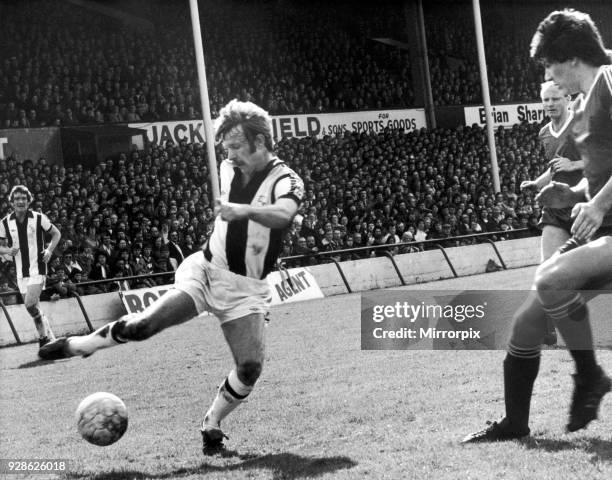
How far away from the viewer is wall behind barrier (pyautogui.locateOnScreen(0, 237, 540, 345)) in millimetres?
14484

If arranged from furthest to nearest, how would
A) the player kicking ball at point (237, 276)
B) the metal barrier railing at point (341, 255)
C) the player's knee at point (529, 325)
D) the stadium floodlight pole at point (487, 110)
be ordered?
the stadium floodlight pole at point (487, 110)
the metal barrier railing at point (341, 255)
the player kicking ball at point (237, 276)
the player's knee at point (529, 325)

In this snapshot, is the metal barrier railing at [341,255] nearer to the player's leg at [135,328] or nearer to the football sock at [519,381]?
the player's leg at [135,328]

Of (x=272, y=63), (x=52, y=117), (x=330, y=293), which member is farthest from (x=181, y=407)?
(x=272, y=63)

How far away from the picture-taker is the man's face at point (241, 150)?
18.1ft

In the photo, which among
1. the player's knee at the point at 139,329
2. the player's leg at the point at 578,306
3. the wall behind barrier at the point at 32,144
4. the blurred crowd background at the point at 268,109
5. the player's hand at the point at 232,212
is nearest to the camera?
the player's leg at the point at 578,306

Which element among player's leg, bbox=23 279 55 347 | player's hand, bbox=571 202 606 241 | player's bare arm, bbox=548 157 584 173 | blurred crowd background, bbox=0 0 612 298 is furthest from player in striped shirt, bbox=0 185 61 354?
player's hand, bbox=571 202 606 241

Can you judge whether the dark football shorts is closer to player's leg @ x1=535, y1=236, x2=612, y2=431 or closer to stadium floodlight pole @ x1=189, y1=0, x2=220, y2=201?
player's leg @ x1=535, y1=236, x2=612, y2=431

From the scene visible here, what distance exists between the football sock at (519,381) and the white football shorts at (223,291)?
58.5 inches

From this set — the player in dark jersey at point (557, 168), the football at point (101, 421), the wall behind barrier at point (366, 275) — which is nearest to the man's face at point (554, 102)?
the player in dark jersey at point (557, 168)

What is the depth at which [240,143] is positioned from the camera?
18.1 feet

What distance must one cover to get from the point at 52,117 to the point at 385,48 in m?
Answer: 13.6

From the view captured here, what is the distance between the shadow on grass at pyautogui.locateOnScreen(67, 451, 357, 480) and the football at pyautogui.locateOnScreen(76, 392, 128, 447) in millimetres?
272

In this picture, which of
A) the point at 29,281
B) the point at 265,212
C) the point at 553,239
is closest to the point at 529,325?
the point at 265,212

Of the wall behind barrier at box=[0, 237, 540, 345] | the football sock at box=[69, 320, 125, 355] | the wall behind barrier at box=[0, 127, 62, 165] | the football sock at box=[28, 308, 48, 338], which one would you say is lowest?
the wall behind barrier at box=[0, 237, 540, 345]
